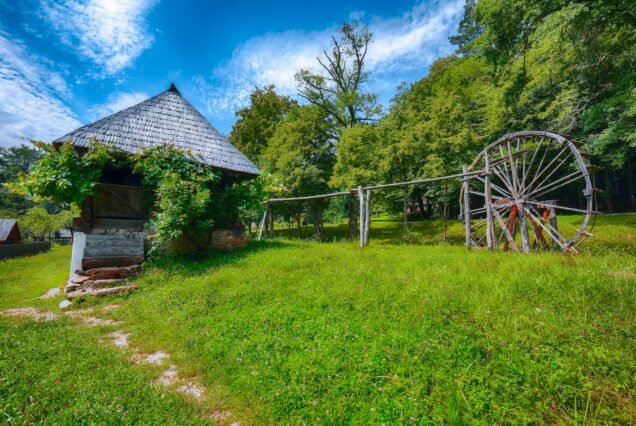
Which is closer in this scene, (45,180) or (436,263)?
(436,263)

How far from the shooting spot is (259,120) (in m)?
23.8

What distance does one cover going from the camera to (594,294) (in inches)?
140

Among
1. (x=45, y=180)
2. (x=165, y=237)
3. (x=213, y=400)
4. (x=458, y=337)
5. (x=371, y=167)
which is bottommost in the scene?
(x=213, y=400)

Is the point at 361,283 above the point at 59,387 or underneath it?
above

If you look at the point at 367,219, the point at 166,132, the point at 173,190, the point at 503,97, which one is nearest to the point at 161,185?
the point at 173,190

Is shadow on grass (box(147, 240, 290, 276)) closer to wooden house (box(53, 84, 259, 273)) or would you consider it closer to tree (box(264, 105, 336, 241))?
wooden house (box(53, 84, 259, 273))

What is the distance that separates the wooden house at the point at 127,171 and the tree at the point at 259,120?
13544mm

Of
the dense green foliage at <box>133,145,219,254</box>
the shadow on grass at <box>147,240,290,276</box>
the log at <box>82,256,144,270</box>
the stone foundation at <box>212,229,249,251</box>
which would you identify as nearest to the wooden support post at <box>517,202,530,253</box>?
the shadow on grass at <box>147,240,290,276</box>

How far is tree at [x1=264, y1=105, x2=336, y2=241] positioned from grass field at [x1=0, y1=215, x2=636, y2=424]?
1151 cm

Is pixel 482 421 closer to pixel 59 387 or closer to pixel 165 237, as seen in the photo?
pixel 59 387

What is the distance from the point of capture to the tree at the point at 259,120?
23.5 meters

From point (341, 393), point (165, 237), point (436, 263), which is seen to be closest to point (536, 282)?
point (436, 263)

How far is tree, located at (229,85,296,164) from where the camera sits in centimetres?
2347

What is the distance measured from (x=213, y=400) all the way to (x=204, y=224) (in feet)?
18.9
